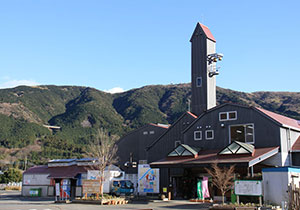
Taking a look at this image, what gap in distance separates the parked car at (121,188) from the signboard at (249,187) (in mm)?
15347

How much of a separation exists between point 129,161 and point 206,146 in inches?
718

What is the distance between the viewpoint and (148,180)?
110 feet

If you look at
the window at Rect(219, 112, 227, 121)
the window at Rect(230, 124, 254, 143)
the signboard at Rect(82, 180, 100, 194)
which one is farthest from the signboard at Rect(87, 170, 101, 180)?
the window at Rect(230, 124, 254, 143)

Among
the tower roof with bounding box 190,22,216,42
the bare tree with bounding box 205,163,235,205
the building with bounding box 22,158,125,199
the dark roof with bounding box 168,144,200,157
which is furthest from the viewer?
the tower roof with bounding box 190,22,216,42

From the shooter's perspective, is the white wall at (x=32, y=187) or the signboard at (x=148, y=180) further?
the white wall at (x=32, y=187)

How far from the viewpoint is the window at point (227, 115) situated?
3259cm

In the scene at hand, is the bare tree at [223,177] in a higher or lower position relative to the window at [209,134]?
lower

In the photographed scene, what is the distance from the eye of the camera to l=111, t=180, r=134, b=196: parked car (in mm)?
35312

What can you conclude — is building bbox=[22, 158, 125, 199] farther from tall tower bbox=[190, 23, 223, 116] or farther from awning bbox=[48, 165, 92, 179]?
tall tower bbox=[190, 23, 223, 116]

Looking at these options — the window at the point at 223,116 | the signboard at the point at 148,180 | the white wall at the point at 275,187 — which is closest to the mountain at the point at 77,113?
the signboard at the point at 148,180

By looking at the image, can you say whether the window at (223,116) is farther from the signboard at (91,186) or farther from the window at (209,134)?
the signboard at (91,186)

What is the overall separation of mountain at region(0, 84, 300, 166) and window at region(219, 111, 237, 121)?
64940 millimetres

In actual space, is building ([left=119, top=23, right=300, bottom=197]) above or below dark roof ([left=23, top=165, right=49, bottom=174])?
above

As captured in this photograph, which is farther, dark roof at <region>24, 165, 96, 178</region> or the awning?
dark roof at <region>24, 165, 96, 178</region>
